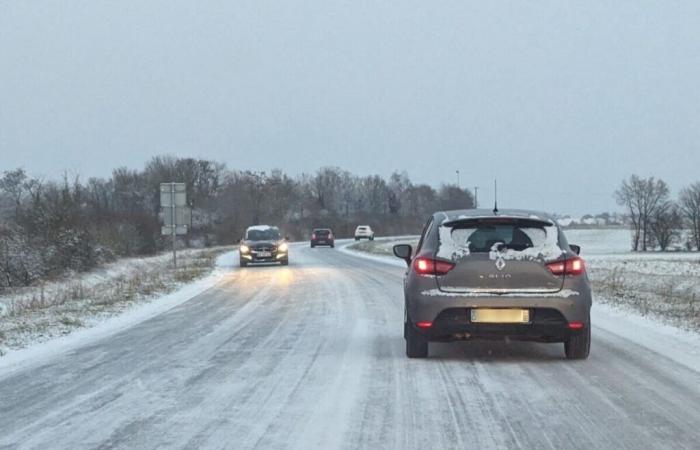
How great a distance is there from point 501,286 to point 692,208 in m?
113

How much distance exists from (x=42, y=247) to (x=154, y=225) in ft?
80.2

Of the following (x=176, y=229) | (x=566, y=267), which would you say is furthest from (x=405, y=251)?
(x=176, y=229)

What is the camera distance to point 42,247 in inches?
1141

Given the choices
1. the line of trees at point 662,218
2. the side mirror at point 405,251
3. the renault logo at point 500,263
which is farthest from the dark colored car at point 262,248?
the line of trees at point 662,218

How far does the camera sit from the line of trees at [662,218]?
108m

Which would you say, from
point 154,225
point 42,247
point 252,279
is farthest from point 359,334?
point 154,225

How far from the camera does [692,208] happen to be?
110 m

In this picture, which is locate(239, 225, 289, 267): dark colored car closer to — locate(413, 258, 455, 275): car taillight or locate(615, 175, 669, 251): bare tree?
locate(413, 258, 455, 275): car taillight

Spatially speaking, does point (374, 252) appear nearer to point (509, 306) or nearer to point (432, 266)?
point (432, 266)

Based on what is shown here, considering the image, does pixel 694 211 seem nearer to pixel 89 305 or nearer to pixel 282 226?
pixel 282 226

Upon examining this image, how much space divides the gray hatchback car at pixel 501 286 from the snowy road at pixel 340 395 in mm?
451

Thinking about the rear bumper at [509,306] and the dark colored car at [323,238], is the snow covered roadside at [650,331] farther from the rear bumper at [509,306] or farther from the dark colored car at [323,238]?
the dark colored car at [323,238]

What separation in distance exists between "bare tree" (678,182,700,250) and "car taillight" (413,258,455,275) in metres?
108

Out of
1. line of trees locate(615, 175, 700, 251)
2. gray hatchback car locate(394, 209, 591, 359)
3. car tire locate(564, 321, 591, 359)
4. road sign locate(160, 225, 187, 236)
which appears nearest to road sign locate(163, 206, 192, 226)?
road sign locate(160, 225, 187, 236)
